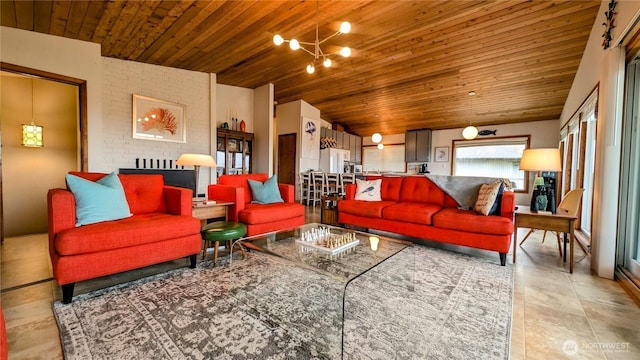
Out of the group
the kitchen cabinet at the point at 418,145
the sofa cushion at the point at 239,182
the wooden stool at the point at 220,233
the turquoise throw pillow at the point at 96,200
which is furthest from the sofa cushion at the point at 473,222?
the kitchen cabinet at the point at 418,145

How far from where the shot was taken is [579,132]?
4000 millimetres

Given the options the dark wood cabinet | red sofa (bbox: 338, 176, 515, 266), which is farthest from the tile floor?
the dark wood cabinet

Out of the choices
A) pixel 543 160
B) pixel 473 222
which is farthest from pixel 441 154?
pixel 473 222

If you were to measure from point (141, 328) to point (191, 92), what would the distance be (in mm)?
4751

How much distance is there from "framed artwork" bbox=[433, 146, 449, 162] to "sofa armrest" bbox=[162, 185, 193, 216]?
24.2 ft

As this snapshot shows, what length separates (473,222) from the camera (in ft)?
8.87

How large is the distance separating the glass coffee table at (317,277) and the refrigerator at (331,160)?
15.6 ft

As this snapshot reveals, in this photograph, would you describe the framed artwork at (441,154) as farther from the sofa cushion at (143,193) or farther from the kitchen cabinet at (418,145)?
the sofa cushion at (143,193)

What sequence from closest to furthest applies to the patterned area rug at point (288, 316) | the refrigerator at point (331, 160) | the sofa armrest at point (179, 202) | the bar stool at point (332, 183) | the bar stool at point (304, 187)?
the patterned area rug at point (288, 316) → the sofa armrest at point (179, 202) → the bar stool at point (332, 183) → the bar stool at point (304, 187) → the refrigerator at point (331, 160)

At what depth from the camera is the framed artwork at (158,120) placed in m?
4.52

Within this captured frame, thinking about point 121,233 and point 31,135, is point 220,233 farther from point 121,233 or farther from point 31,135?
point 31,135

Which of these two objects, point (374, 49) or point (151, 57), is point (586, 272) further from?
point (151, 57)

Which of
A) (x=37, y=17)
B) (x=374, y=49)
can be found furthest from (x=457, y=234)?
(x=37, y=17)

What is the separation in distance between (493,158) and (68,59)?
30.7ft
